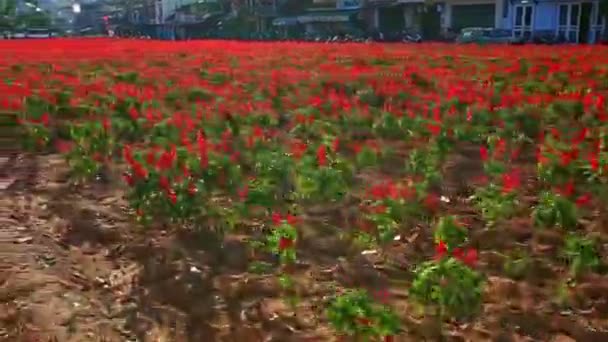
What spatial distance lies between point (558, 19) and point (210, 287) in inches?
1401

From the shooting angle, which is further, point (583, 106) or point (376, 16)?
point (376, 16)

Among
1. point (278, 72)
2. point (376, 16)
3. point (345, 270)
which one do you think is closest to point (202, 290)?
point (345, 270)

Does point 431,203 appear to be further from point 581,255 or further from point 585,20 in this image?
point 585,20

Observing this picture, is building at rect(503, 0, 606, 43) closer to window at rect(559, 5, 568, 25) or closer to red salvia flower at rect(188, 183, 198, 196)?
window at rect(559, 5, 568, 25)

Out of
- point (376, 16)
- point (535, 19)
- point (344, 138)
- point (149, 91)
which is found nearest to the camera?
point (344, 138)

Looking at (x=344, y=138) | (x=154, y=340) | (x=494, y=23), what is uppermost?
(x=494, y=23)

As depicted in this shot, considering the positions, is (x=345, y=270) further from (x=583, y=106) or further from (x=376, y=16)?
(x=376, y=16)

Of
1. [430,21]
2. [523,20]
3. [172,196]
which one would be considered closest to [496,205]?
[172,196]

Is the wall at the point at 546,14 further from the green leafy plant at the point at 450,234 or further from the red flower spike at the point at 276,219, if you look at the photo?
the green leafy plant at the point at 450,234

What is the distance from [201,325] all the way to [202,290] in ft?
1.55

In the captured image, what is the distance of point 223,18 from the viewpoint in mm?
54656

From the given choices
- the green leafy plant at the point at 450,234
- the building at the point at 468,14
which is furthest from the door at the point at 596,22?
the green leafy plant at the point at 450,234

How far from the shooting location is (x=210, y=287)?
4.50 meters

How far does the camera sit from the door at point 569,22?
34625mm
